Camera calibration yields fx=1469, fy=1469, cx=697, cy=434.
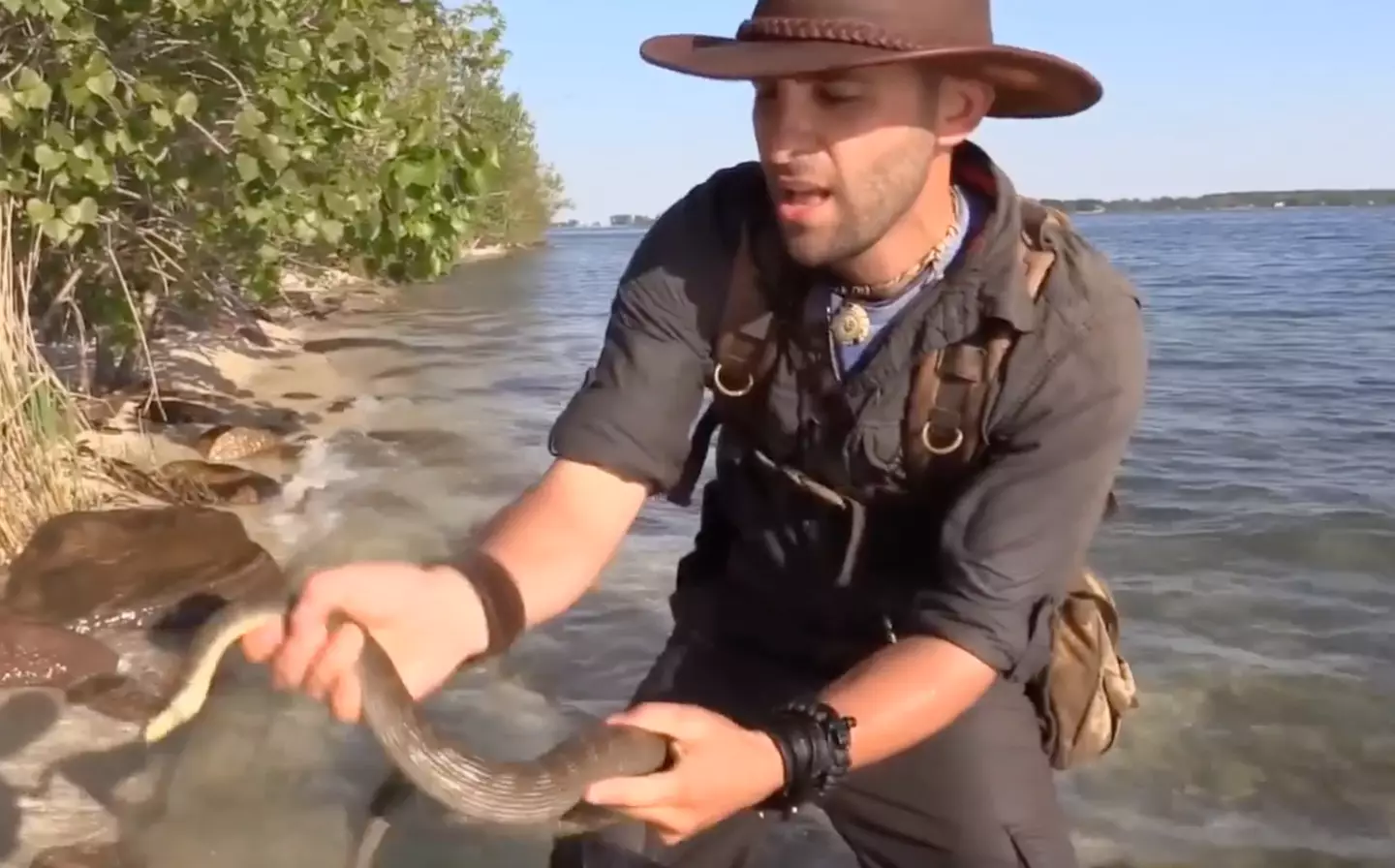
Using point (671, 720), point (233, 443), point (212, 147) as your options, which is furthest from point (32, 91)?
point (671, 720)

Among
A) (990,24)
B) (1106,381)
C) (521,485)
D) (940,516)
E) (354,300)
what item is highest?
(990,24)

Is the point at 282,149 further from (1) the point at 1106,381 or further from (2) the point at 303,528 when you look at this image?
(1) the point at 1106,381

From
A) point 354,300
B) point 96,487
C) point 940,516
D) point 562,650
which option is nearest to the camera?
point 940,516

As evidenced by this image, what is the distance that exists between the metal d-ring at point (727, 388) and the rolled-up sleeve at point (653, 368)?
0.12 ft

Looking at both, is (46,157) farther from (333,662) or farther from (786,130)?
(333,662)

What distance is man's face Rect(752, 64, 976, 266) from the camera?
136 inches

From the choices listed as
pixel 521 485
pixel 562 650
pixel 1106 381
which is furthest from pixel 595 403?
pixel 521 485

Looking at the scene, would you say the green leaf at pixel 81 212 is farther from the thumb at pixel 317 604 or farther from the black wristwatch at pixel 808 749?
the black wristwatch at pixel 808 749

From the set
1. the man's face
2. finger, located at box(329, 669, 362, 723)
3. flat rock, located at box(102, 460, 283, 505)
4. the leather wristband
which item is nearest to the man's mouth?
the man's face

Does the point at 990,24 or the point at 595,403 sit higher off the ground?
the point at 990,24

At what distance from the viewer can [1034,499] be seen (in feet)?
11.6

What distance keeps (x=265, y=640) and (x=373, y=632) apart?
322 mm

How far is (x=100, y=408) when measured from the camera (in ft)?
37.9

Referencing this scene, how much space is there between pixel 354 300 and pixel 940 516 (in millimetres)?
29095
